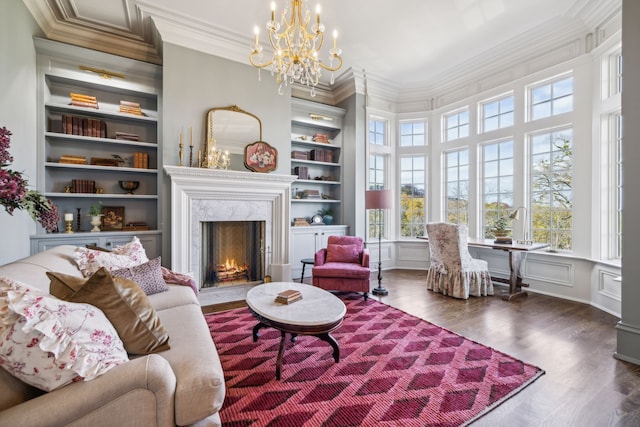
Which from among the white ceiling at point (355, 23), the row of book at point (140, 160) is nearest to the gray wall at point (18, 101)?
the white ceiling at point (355, 23)

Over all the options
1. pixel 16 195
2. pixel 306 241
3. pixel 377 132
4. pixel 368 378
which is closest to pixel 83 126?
pixel 16 195

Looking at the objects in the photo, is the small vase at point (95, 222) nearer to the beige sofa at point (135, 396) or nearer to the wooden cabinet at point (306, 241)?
the beige sofa at point (135, 396)

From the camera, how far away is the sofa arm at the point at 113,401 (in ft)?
2.99

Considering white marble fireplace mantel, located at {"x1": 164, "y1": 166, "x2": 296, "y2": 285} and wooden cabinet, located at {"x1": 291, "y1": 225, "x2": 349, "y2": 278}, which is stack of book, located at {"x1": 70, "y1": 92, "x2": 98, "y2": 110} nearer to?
white marble fireplace mantel, located at {"x1": 164, "y1": 166, "x2": 296, "y2": 285}

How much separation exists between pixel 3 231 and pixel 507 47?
6.44 metres

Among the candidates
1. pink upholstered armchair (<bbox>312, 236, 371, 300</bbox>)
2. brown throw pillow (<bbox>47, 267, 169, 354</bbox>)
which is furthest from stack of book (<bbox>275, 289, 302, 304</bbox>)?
pink upholstered armchair (<bbox>312, 236, 371, 300</bbox>)

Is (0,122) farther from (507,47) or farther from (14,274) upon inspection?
(507,47)

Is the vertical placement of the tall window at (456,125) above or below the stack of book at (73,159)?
above

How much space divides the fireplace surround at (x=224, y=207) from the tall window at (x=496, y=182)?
332cm

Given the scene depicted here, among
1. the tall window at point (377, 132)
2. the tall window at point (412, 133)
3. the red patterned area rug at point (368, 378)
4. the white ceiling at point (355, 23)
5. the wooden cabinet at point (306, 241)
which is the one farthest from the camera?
the tall window at point (412, 133)

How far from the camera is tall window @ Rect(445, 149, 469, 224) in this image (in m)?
5.09

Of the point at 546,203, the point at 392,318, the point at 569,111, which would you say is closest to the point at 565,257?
the point at 546,203

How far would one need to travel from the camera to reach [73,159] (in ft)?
11.4

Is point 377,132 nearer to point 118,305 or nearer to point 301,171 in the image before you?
point 301,171
